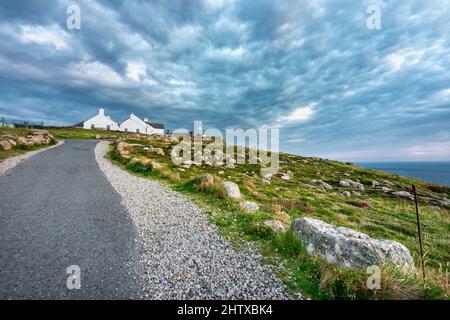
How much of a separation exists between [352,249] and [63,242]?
411 inches

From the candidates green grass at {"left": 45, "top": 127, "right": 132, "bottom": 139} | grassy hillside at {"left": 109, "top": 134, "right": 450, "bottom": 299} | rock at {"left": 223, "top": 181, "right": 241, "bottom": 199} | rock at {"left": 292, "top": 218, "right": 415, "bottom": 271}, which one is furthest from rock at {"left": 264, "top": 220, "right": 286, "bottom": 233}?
green grass at {"left": 45, "top": 127, "right": 132, "bottom": 139}

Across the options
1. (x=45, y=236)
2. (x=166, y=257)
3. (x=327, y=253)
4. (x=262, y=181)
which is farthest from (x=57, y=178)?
(x=262, y=181)

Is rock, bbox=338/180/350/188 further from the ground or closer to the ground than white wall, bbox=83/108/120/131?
closer to the ground

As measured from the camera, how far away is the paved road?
5.71 meters

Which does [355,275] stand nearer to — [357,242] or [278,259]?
[357,242]

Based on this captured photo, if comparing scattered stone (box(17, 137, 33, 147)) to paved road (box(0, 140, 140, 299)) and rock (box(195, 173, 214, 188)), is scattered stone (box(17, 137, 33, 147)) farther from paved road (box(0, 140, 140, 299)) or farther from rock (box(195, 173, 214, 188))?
rock (box(195, 173, 214, 188))

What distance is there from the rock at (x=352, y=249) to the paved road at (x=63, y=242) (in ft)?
19.7

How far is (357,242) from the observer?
7047 mm

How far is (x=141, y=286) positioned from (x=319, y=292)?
4.90 metres

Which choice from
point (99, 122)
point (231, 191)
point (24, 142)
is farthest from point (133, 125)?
point (231, 191)

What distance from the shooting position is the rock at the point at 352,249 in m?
6.68

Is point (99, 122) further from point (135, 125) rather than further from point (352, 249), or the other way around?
point (352, 249)

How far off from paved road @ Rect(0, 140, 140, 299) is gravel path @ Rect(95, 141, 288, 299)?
21.1 inches

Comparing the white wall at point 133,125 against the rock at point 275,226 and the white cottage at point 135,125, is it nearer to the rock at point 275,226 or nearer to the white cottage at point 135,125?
the white cottage at point 135,125
